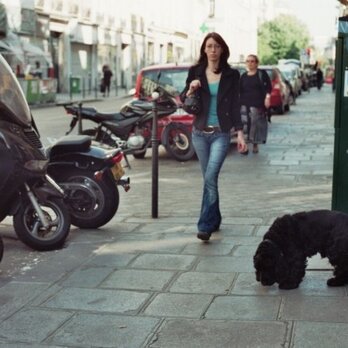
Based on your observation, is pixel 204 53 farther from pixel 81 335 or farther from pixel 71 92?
pixel 71 92

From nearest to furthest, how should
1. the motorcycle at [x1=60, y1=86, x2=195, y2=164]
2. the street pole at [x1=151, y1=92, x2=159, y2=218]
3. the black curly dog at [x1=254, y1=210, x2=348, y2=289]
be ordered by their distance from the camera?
the black curly dog at [x1=254, y1=210, x2=348, y2=289], the street pole at [x1=151, y1=92, x2=159, y2=218], the motorcycle at [x1=60, y1=86, x2=195, y2=164]

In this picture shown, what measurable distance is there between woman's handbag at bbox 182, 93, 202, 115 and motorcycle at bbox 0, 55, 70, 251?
1.28 meters

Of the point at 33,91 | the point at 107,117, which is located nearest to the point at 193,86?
the point at 107,117

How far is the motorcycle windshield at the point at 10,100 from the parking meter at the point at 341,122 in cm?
249

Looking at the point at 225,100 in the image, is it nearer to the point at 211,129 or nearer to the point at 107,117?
the point at 211,129

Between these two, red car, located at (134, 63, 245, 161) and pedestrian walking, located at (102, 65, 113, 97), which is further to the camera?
pedestrian walking, located at (102, 65, 113, 97)

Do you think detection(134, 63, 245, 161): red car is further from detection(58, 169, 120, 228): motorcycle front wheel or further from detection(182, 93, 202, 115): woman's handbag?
detection(182, 93, 202, 115): woman's handbag

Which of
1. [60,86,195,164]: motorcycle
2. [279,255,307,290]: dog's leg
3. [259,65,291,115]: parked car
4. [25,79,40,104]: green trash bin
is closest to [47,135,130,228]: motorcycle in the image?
[279,255,307,290]: dog's leg

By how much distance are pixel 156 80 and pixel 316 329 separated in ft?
31.5

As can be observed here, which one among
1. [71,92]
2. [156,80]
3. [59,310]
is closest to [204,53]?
[59,310]

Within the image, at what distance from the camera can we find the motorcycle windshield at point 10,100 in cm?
552

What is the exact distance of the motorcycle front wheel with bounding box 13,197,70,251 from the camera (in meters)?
5.87

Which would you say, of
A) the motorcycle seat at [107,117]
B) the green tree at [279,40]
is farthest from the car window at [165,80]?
the green tree at [279,40]

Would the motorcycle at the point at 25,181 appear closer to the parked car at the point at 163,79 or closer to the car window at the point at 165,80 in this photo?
the parked car at the point at 163,79
